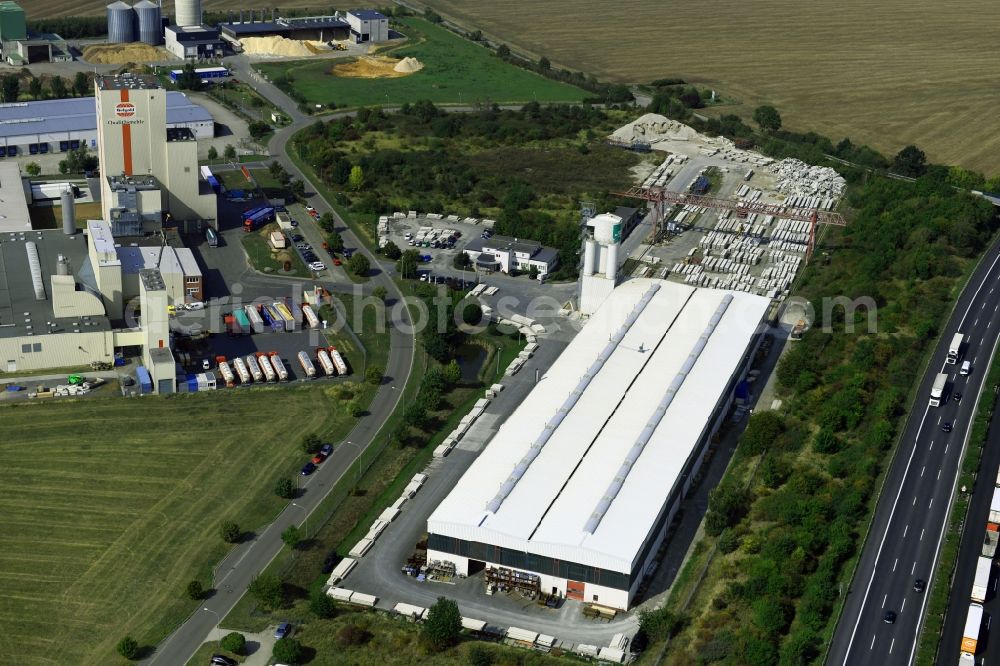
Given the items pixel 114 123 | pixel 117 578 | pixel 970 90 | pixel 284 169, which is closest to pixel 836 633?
pixel 117 578

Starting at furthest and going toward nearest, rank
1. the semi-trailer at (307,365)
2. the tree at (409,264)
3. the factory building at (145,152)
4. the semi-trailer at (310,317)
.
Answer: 1. the factory building at (145,152)
2. the tree at (409,264)
3. the semi-trailer at (310,317)
4. the semi-trailer at (307,365)

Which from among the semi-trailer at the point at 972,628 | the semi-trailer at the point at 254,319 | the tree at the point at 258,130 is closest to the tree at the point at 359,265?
the semi-trailer at the point at 254,319

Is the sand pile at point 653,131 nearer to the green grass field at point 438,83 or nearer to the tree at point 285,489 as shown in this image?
the green grass field at point 438,83

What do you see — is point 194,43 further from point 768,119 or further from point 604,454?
point 604,454

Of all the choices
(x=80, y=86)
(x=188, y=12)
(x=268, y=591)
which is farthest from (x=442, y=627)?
(x=188, y=12)

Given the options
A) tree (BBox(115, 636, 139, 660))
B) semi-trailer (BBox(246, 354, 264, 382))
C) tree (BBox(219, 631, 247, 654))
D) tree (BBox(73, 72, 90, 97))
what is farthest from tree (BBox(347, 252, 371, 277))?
tree (BBox(73, 72, 90, 97))

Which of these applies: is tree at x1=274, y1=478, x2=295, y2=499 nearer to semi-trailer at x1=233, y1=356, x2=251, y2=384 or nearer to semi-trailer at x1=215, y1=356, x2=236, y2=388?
semi-trailer at x1=215, y1=356, x2=236, y2=388
